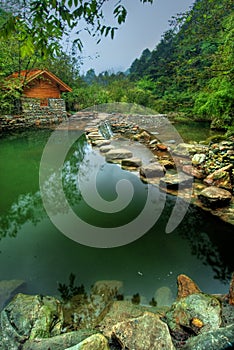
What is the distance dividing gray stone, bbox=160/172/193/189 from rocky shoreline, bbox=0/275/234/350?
2315 millimetres

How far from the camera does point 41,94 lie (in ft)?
43.7

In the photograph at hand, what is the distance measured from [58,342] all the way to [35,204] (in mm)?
2880

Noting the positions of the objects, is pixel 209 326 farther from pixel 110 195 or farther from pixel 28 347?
pixel 110 195

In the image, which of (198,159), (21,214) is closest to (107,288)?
(21,214)

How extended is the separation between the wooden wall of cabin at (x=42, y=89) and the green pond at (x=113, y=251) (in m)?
10.1

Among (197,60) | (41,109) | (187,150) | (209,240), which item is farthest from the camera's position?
(41,109)

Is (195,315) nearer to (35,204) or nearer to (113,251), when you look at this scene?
(113,251)

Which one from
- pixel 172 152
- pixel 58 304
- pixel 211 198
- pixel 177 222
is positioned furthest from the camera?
pixel 172 152

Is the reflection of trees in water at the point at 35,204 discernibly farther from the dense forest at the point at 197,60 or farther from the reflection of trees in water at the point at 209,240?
the dense forest at the point at 197,60

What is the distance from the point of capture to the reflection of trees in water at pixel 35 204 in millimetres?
3499

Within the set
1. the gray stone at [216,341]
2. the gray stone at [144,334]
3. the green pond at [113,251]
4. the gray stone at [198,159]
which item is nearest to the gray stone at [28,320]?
the green pond at [113,251]

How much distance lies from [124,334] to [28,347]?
25.9 inches

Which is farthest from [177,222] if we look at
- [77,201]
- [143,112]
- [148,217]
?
A: [143,112]

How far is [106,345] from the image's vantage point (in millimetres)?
1440
